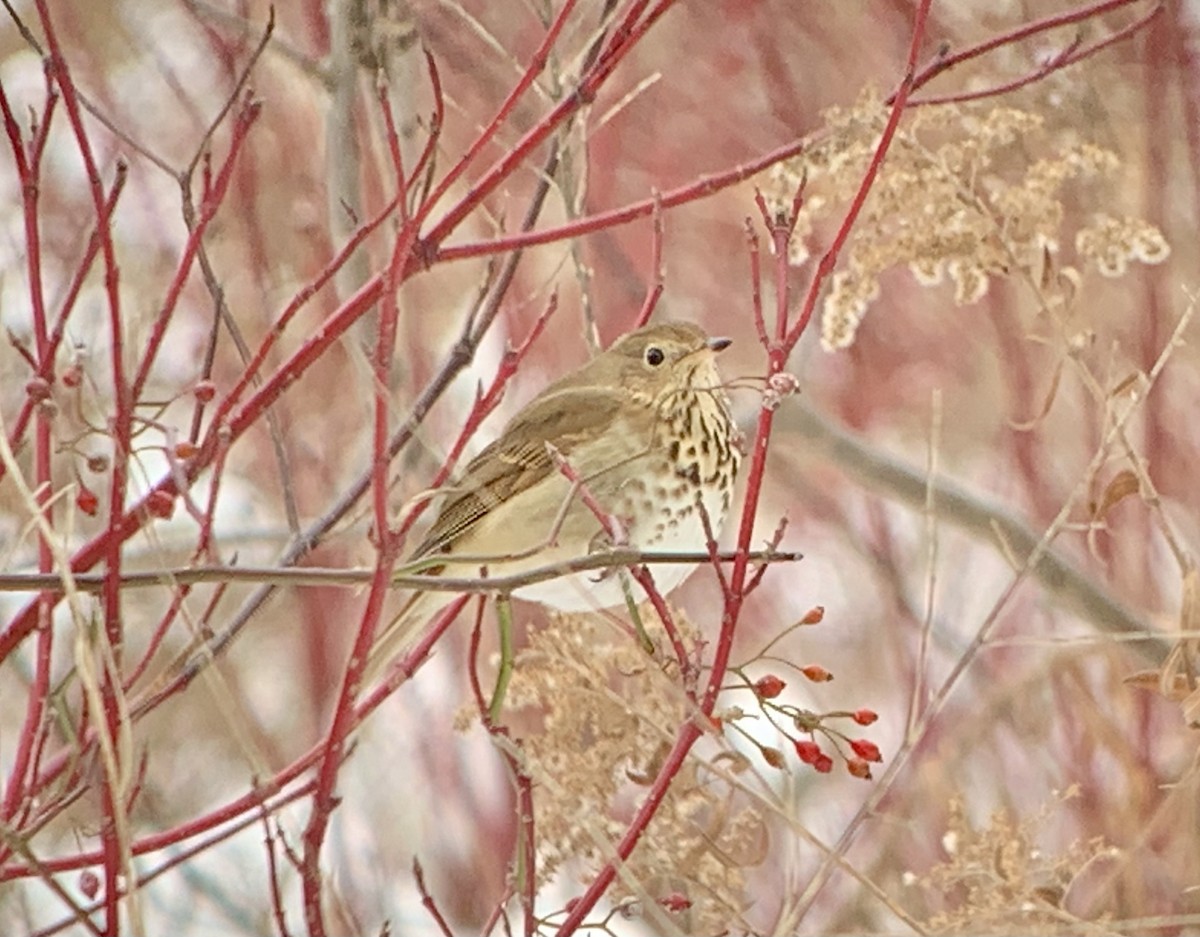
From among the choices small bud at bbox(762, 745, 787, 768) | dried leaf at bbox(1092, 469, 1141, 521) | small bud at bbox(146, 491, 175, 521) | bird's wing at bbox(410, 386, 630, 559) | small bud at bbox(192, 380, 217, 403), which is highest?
bird's wing at bbox(410, 386, 630, 559)

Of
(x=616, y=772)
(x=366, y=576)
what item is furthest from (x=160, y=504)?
(x=616, y=772)

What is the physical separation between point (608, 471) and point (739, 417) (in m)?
0.84

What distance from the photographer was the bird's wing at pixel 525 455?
2695 millimetres

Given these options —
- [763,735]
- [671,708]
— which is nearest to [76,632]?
[671,708]

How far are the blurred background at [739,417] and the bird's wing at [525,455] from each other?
0.36 feet

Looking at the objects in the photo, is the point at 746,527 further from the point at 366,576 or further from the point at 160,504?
the point at 160,504

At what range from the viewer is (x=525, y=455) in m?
2.73

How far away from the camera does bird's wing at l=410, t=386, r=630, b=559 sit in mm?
2695

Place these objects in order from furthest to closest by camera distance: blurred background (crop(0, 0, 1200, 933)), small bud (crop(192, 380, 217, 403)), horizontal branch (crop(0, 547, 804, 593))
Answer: blurred background (crop(0, 0, 1200, 933))
small bud (crop(192, 380, 217, 403))
horizontal branch (crop(0, 547, 804, 593))

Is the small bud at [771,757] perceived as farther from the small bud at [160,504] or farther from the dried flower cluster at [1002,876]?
the small bud at [160,504]

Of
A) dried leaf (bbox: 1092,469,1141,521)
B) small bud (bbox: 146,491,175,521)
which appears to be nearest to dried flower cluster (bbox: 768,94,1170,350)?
dried leaf (bbox: 1092,469,1141,521)

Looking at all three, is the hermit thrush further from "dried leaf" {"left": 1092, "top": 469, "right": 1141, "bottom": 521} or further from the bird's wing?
"dried leaf" {"left": 1092, "top": 469, "right": 1141, "bottom": 521}

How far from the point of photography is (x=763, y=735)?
4.04 metres

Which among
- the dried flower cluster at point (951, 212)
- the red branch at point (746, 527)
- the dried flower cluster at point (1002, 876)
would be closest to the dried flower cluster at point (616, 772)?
the dried flower cluster at point (1002, 876)
